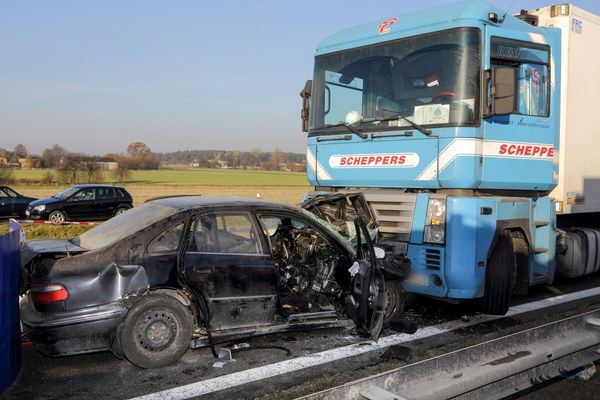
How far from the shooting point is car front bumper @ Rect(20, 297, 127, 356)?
441 centimetres

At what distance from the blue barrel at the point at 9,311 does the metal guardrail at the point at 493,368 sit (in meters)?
2.69

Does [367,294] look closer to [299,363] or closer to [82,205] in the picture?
[299,363]

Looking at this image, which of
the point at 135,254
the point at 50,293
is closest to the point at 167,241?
the point at 135,254

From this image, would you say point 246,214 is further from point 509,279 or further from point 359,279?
point 509,279

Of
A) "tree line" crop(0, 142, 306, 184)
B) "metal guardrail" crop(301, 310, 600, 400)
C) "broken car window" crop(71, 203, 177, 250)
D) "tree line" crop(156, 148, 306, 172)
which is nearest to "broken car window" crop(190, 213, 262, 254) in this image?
"broken car window" crop(71, 203, 177, 250)

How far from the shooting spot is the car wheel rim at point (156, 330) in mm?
4668

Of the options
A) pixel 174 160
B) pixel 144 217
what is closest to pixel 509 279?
pixel 144 217

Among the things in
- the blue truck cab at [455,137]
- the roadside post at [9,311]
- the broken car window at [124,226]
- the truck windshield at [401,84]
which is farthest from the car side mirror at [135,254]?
the truck windshield at [401,84]

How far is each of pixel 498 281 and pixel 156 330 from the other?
13.0 feet

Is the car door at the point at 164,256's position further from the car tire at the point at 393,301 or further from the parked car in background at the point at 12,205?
the parked car in background at the point at 12,205

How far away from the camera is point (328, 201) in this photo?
6715mm

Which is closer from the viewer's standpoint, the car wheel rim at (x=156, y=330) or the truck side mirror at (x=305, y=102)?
the car wheel rim at (x=156, y=330)

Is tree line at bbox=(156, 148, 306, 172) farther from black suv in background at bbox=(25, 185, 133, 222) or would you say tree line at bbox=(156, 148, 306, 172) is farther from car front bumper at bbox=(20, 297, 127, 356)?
car front bumper at bbox=(20, 297, 127, 356)

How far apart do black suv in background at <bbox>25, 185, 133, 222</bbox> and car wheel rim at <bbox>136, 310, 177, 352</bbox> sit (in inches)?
677
